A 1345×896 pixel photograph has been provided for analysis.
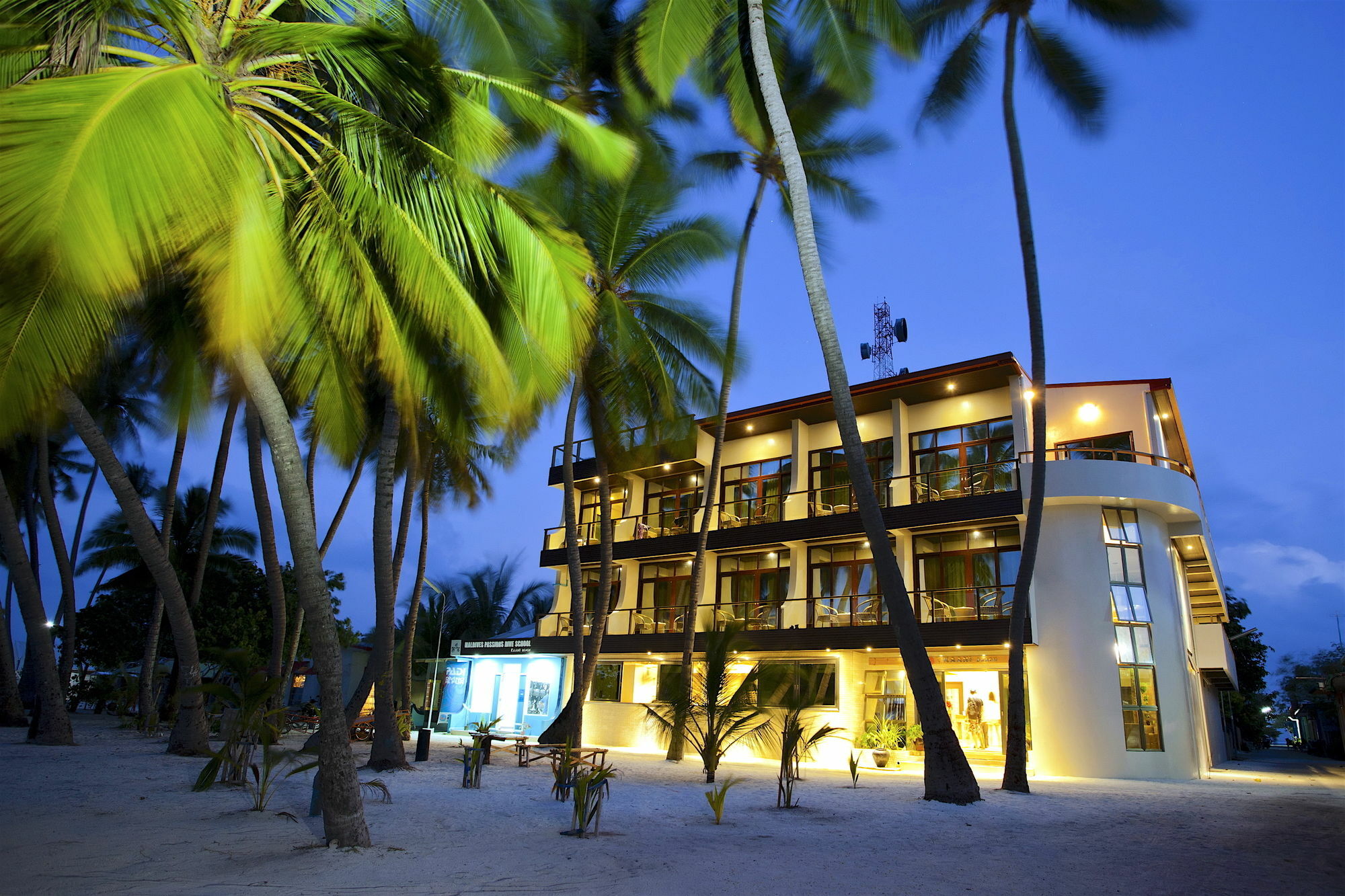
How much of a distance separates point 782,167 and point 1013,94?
13.9ft

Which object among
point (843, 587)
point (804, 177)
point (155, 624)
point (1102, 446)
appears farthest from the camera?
point (843, 587)

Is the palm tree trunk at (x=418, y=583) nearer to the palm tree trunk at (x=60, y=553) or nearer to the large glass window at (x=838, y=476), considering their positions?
the palm tree trunk at (x=60, y=553)

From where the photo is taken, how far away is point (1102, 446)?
1788 cm

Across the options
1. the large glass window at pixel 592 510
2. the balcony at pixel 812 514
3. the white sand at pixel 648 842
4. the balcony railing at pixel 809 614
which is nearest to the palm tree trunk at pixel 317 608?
the white sand at pixel 648 842

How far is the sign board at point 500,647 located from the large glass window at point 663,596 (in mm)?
3377

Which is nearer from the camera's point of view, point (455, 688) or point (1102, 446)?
point (1102, 446)

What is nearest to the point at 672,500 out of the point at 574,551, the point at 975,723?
the point at 574,551

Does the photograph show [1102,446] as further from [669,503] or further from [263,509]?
[263,509]

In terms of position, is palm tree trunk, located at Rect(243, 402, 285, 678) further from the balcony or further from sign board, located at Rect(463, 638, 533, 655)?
sign board, located at Rect(463, 638, 533, 655)

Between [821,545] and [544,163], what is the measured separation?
1082 centimetres

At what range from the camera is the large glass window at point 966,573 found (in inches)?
661

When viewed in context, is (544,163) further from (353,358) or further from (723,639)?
(723,639)

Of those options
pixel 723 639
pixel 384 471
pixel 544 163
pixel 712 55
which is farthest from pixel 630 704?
pixel 712 55

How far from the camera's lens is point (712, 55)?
46.1 feet
